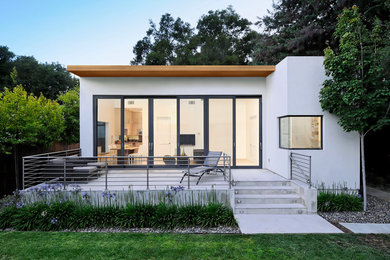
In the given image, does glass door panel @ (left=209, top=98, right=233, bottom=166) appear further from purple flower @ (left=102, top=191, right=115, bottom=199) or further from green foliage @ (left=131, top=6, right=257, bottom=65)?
green foliage @ (left=131, top=6, right=257, bottom=65)

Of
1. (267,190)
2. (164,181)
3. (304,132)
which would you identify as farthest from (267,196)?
(164,181)

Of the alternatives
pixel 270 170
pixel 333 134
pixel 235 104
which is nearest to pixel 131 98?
pixel 235 104

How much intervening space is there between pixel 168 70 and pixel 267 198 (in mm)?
4755

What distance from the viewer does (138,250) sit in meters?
3.72

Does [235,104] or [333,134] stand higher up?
[235,104]

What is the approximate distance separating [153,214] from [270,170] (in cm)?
454

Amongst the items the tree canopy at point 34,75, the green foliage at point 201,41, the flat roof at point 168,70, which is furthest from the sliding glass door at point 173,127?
the tree canopy at point 34,75

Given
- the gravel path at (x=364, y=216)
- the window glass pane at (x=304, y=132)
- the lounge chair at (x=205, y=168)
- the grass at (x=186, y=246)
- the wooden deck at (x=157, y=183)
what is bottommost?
the gravel path at (x=364, y=216)

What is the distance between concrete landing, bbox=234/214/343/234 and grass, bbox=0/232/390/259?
251 millimetres

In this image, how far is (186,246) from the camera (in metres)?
3.84

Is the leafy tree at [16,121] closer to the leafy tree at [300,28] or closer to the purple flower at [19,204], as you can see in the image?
the purple flower at [19,204]

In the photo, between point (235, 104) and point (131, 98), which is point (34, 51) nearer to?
point (131, 98)

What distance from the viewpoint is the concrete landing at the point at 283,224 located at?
4.45 metres

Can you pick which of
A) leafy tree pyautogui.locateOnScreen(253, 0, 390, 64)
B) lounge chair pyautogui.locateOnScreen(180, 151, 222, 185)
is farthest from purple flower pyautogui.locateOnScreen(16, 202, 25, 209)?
leafy tree pyautogui.locateOnScreen(253, 0, 390, 64)
